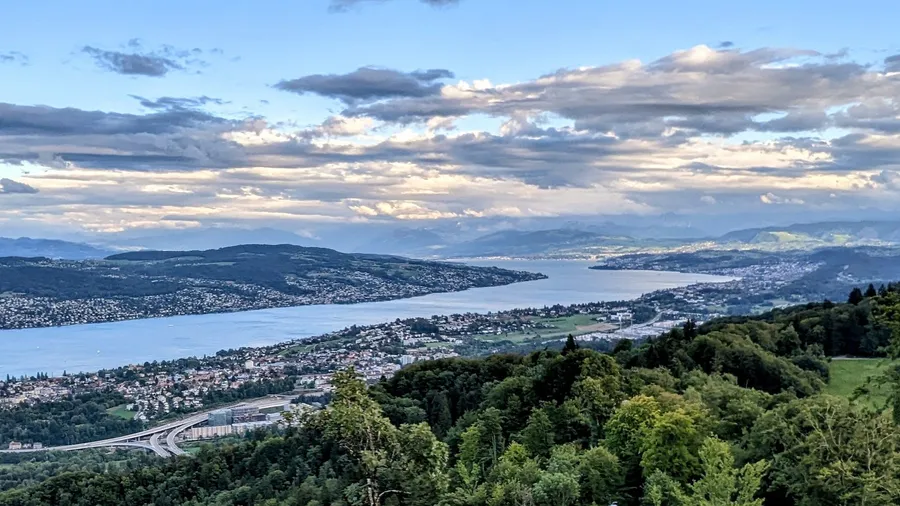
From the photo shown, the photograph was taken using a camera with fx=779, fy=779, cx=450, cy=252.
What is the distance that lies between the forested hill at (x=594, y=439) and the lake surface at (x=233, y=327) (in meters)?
64.5

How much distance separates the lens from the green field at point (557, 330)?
3676 inches

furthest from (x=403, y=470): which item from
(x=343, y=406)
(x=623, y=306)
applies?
(x=623, y=306)

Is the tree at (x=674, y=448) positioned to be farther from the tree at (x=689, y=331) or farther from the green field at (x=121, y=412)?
the green field at (x=121, y=412)

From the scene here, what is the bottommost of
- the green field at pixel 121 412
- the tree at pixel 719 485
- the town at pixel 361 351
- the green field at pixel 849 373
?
the green field at pixel 121 412

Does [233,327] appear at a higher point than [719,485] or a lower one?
lower

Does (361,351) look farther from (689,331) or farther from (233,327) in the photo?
(689,331)

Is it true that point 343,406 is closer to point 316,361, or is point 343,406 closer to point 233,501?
point 233,501

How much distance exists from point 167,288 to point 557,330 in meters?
107

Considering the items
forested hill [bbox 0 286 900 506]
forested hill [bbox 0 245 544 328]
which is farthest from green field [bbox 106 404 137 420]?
forested hill [bbox 0 245 544 328]

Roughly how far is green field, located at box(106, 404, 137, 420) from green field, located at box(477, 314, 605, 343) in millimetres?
42650

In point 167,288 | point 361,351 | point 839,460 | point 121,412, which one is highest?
point 839,460

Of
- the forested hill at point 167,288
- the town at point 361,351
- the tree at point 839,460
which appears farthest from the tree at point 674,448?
the forested hill at point 167,288

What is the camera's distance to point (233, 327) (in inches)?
5197

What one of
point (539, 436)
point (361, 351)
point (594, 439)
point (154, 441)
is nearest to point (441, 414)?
point (539, 436)
